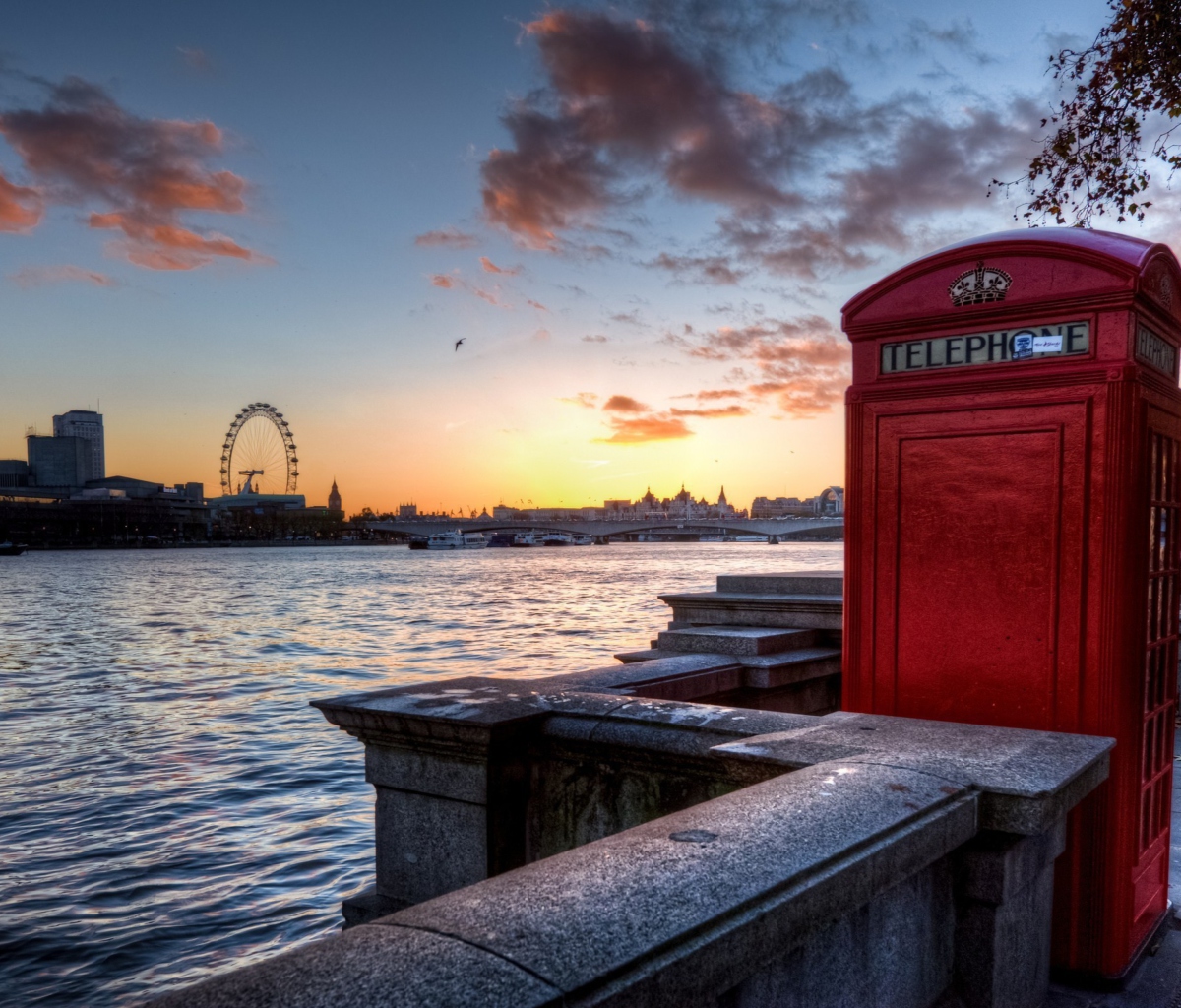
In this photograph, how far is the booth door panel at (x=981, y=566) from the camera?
293 centimetres

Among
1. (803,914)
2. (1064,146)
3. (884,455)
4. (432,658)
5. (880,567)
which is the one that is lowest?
(432,658)

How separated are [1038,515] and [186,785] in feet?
29.7

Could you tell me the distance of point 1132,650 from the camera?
9.64 feet

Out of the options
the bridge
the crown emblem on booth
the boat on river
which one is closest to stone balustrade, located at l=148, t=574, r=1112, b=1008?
the crown emblem on booth

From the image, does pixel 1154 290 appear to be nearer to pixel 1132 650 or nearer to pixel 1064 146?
pixel 1132 650

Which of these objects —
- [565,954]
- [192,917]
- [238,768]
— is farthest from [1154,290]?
[238,768]

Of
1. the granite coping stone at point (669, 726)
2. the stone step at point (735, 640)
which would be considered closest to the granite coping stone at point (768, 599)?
the stone step at point (735, 640)

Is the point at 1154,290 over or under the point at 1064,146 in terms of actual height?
under

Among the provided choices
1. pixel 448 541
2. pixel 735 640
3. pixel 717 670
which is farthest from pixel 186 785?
pixel 448 541

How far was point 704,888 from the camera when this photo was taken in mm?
1619

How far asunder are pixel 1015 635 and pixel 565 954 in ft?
7.01

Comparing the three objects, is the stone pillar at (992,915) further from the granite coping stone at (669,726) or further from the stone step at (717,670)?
the stone step at (717,670)

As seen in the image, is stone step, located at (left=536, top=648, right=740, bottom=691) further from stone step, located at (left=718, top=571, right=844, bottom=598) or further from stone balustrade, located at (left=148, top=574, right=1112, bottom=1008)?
stone step, located at (left=718, top=571, right=844, bottom=598)

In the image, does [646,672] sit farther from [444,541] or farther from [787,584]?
[444,541]
